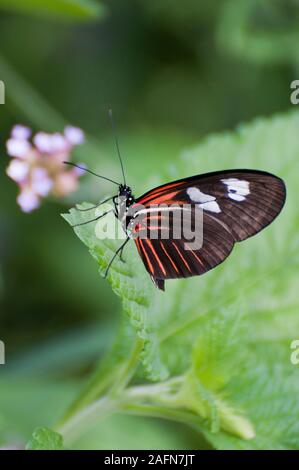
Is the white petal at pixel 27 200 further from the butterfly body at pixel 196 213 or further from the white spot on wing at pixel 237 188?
the white spot on wing at pixel 237 188

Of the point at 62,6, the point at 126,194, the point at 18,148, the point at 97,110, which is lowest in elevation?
the point at 126,194

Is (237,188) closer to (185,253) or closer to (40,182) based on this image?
(185,253)

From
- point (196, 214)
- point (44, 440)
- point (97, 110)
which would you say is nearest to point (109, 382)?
point (44, 440)

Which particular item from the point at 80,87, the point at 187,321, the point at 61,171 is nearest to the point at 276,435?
the point at 187,321

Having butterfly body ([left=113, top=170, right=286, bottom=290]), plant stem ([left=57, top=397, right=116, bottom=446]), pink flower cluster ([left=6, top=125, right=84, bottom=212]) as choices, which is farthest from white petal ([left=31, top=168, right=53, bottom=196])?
plant stem ([left=57, top=397, right=116, bottom=446])

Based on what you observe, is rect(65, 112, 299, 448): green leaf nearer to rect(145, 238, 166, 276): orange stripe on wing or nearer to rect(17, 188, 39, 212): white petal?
rect(145, 238, 166, 276): orange stripe on wing

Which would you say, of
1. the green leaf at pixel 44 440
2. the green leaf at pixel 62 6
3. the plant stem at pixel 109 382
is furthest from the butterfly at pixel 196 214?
the green leaf at pixel 62 6

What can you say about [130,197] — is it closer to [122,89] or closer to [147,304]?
[147,304]
